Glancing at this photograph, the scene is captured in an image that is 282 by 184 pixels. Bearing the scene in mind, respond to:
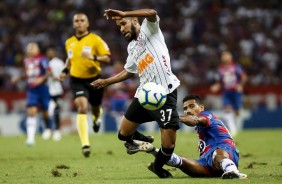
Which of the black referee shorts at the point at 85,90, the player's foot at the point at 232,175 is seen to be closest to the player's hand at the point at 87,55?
the black referee shorts at the point at 85,90

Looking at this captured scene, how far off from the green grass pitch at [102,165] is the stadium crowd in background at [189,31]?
10.3 meters

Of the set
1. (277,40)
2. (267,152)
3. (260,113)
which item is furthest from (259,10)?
(267,152)

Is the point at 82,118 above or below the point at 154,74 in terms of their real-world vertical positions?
below

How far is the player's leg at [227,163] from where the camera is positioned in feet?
30.3

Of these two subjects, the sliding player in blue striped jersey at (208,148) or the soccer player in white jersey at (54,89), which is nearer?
the sliding player in blue striped jersey at (208,148)

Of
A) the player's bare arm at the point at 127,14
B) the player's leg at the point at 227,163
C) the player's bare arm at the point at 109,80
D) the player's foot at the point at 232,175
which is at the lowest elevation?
the player's foot at the point at 232,175

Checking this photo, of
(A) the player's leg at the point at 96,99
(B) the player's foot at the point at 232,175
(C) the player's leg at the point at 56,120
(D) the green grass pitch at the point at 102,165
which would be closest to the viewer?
(B) the player's foot at the point at 232,175

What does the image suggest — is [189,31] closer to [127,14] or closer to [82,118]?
[82,118]

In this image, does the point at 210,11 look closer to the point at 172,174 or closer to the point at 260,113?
the point at 260,113

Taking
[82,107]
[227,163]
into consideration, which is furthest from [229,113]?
[227,163]

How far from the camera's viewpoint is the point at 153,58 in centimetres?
997

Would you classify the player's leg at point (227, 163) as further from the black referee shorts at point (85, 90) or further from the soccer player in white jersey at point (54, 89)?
the soccer player in white jersey at point (54, 89)

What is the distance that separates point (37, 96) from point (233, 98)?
266 inches

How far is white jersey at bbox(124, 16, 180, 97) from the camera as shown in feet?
32.6
